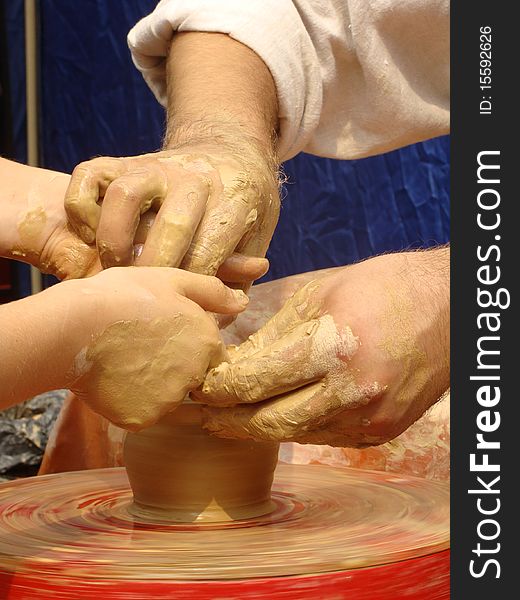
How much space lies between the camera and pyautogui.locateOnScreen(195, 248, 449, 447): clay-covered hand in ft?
3.39

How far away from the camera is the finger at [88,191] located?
1.19 metres

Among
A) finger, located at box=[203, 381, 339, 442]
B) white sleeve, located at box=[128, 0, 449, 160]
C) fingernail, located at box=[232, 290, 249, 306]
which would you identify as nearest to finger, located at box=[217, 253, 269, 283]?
fingernail, located at box=[232, 290, 249, 306]

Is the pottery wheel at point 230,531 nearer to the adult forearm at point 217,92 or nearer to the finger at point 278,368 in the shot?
the finger at point 278,368

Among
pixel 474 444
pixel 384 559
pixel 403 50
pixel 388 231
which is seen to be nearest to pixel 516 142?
pixel 474 444

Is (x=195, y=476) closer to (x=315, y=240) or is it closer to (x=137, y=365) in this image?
(x=137, y=365)

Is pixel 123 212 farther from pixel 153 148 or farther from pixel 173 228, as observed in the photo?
pixel 153 148

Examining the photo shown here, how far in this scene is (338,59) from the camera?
1.96 metres

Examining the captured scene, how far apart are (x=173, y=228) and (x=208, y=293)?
0.12m

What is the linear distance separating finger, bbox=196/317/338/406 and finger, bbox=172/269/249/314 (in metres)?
0.07

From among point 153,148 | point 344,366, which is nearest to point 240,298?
point 344,366

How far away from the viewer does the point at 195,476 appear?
1.16 m

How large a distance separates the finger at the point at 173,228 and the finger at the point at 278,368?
16 cm

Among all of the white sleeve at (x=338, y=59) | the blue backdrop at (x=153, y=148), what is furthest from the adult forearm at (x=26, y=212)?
the blue backdrop at (x=153, y=148)

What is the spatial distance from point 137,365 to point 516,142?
47 cm
